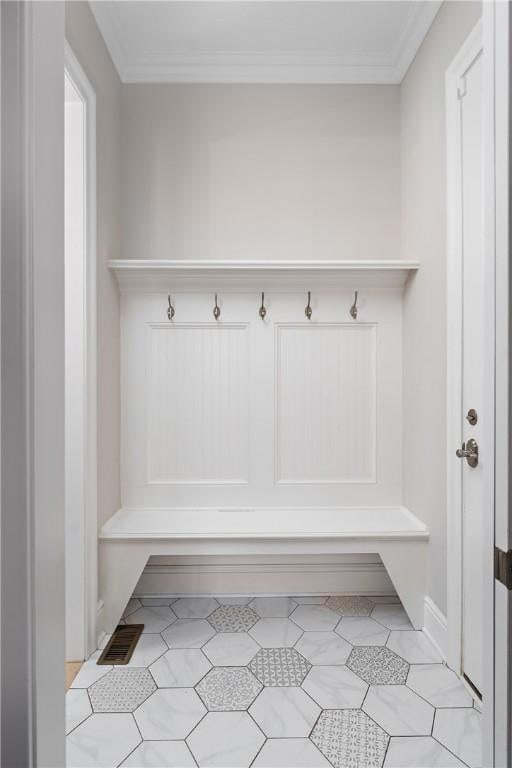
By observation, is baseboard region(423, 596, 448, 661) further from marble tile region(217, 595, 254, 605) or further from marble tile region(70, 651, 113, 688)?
marble tile region(70, 651, 113, 688)

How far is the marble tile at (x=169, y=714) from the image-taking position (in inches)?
62.0

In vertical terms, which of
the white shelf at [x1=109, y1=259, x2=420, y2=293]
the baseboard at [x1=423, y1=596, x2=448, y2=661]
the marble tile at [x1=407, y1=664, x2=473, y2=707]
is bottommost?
the marble tile at [x1=407, y1=664, x2=473, y2=707]

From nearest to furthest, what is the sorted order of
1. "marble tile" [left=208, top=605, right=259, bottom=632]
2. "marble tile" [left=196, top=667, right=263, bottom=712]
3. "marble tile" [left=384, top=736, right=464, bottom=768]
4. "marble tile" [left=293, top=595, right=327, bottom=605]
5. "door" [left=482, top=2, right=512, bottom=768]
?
"door" [left=482, top=2, right=512, bottom=768], "marble tile" [left=384, top=736, right=464, bottom=768], "marble tile" [left=196, top=667, right=263, bottom=712], "marble tile" [left=208, top=605, right=259, bottom=632], "marble tile" [left=293, top=595, right=327, bottom=605]

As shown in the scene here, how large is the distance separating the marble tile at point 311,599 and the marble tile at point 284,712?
27.5 inches

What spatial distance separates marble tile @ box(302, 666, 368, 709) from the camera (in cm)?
171

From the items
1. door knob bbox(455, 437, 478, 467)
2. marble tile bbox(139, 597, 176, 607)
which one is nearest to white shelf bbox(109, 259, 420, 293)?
door knob bbox(455, 437, 478, 467)

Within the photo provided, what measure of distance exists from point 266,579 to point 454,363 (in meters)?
1.44

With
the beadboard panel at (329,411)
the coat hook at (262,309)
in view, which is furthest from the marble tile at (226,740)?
the coat hook at (262,309)

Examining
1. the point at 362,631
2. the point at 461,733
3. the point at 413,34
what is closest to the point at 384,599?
the point at 362,631

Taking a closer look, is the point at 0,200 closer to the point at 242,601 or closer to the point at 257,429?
the point at 257,429

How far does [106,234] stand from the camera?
2.28 metres

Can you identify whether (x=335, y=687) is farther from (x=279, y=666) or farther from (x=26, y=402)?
(x=26, y=402)

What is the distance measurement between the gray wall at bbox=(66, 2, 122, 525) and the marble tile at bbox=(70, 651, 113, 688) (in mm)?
543

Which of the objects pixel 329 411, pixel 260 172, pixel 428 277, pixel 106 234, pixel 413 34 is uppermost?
pixel 413 34
